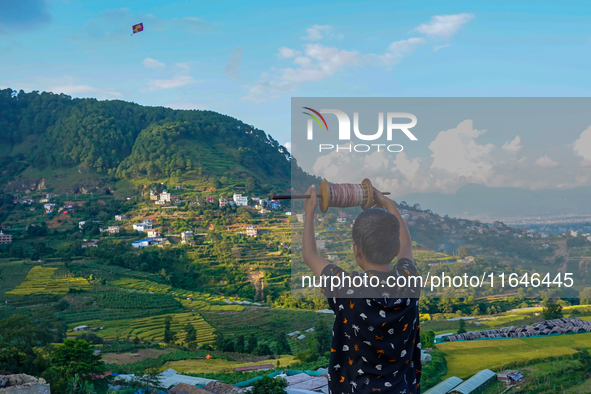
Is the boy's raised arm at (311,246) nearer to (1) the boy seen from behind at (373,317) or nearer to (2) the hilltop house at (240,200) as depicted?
Result: (1) the boy seen from behind at (373,317)

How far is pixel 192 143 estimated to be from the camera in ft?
119

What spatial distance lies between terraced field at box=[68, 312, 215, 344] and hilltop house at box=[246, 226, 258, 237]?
31.0 ft

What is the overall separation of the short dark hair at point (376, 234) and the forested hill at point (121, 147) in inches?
1174

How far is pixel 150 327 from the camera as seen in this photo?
15523 mm

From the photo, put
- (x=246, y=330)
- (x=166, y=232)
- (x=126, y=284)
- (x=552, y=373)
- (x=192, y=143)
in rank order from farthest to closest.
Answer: (x=192, y=143) < (x=166, y=232) < (x=126, y=284) < (x=246, y=330) < (x=552, y=373)

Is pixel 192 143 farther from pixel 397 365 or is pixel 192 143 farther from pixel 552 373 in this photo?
pixel 397 365

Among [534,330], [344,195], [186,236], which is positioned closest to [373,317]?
[344,195]

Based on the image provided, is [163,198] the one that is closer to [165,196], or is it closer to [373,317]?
[165,196]

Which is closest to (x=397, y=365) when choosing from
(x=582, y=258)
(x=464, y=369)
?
(x=464, y=369)

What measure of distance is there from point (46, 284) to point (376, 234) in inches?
810

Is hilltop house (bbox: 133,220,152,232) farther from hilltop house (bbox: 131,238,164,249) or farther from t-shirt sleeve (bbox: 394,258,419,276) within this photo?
t-shirt sleeve (bbox: 394,258,419,276)

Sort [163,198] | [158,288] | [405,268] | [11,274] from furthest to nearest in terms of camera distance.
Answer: [163,198] → [158,288] → [11,274] → [405,268]

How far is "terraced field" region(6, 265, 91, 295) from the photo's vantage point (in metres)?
17.5

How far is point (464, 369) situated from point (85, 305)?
14359 millimetres
